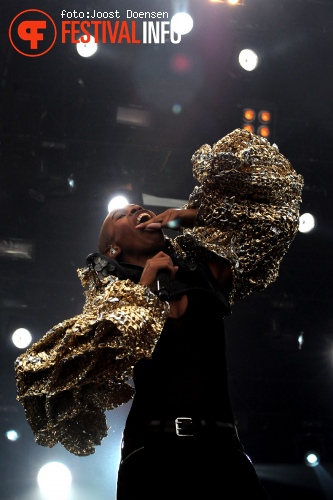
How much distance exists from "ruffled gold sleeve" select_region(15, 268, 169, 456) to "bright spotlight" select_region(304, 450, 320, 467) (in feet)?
13.6

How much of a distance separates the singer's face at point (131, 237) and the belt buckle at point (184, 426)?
48 centimetres

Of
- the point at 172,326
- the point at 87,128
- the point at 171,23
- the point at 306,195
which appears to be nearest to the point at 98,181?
the point at 87,128

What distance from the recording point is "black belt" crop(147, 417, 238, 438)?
135 centimetres

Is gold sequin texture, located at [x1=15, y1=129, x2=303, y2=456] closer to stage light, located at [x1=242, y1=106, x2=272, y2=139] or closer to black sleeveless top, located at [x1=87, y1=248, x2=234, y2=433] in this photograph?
black sleeveless top, located at [x1=87, y1=248, x2=234, y2=433]

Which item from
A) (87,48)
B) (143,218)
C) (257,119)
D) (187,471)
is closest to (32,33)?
(87,48)

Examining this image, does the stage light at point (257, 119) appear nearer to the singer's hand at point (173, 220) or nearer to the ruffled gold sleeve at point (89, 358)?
the singer's hand at point (173, 220)

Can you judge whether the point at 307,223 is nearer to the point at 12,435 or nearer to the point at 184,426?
the point at 12,435

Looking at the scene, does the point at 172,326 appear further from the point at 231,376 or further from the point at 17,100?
the point at 231,376

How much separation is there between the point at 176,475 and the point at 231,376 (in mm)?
3993

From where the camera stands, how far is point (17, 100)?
157 inches

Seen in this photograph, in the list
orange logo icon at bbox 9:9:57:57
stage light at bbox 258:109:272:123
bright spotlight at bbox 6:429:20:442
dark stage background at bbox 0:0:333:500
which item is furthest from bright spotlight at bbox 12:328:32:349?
stage light at bbox 258:109:272:123

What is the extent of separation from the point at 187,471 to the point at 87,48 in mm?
3167

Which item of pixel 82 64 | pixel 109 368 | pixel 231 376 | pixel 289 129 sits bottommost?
pixel 231 376

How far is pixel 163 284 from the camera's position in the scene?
1377 millimetres
